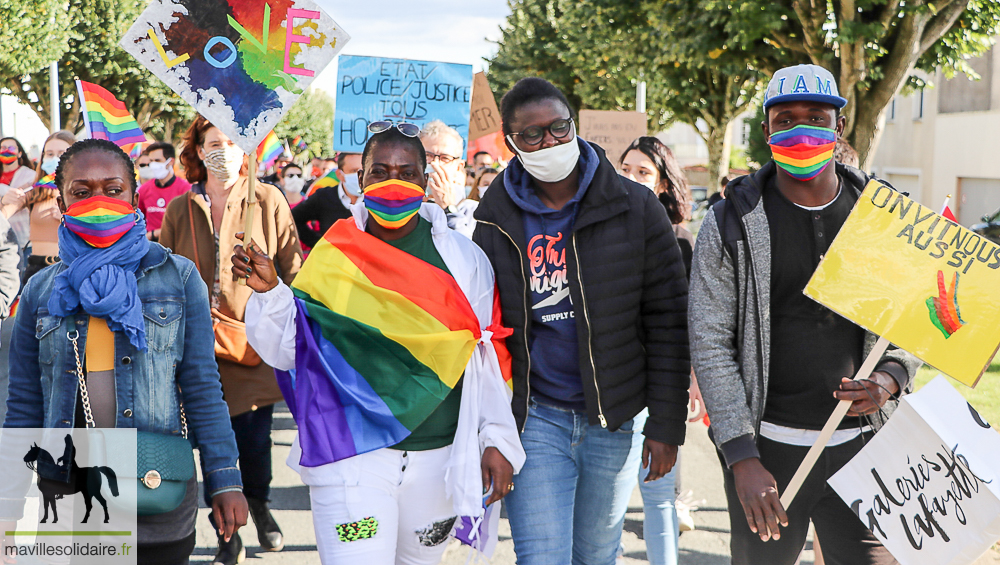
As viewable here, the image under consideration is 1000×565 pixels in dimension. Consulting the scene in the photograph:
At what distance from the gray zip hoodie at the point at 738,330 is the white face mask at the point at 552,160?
539 mm

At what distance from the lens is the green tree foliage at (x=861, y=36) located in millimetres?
11375

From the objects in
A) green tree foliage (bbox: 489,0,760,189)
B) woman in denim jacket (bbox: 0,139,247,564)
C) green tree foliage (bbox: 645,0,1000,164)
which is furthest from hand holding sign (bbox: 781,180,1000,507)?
green tree foliage (bbox: 489,0,760,189)

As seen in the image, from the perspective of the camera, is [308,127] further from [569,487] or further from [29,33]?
[569,487]

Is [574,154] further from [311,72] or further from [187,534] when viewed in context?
[187,534]

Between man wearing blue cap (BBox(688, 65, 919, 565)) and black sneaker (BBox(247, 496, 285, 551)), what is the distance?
288cm

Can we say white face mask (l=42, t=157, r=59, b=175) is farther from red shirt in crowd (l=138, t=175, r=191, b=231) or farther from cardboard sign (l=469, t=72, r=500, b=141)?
cardboard sign (l=469, t=72, r=500, b=141)

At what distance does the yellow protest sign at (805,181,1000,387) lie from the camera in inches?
108

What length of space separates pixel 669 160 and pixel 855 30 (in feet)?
23.0

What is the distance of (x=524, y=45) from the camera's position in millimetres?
31250

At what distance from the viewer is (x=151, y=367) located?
2.71m

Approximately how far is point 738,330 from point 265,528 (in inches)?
122

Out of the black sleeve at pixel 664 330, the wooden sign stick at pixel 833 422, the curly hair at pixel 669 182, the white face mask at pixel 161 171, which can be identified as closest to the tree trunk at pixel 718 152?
the white face mask at pixel 161 171

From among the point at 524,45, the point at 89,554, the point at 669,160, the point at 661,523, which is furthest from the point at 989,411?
the point at 524,45

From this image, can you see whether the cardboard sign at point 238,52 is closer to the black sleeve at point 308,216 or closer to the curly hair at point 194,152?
the curly hair at point 194,152
